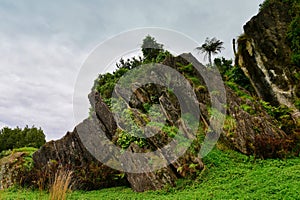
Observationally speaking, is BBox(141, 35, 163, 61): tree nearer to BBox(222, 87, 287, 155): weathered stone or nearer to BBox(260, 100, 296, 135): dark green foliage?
BBox(260, 100, 296, 135): dark green foliage

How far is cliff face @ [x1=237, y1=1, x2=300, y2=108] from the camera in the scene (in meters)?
14.7

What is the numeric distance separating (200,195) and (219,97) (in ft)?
18.7

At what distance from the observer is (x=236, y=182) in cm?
710

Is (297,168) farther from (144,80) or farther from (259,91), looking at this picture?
(259,91)

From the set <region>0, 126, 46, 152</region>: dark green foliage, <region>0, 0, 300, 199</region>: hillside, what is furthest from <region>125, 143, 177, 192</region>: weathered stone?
<region>0, 126, 46, 152</region>: dark green foliage

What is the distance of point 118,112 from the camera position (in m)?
11.9

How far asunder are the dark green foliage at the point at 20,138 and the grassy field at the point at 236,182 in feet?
70.1

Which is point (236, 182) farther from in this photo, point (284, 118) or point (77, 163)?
point (77, 163)

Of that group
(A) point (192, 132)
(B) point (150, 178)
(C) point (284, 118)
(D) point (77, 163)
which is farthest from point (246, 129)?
(D) point (77, 163)

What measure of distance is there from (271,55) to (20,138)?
25383 mm

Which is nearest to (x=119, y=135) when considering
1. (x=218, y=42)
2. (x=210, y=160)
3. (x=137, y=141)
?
(x=137, y=141)

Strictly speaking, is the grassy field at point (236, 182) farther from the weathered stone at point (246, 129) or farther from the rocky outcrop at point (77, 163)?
the rocky outcrop at point (77, 163)

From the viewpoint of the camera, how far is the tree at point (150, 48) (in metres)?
17.7

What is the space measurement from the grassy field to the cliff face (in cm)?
705
